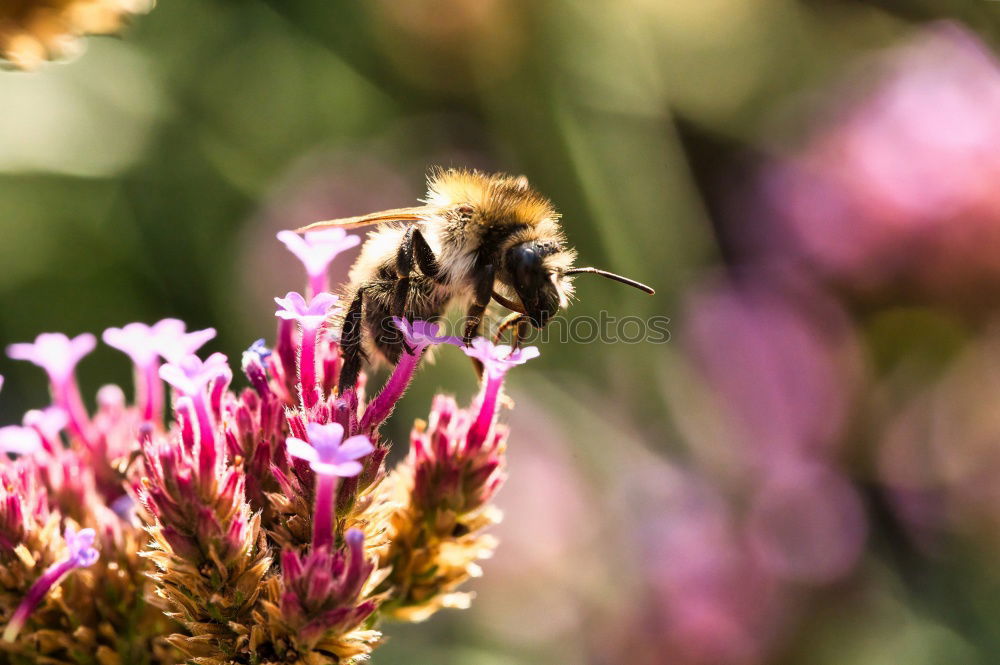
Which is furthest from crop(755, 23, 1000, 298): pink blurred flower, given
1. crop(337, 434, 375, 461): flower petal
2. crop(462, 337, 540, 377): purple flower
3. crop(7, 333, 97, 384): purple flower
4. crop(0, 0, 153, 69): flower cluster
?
crop(0, 0, 153, 69): flower cluster

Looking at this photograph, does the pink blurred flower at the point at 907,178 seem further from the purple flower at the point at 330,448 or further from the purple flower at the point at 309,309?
the purple flower at the point at 330,448

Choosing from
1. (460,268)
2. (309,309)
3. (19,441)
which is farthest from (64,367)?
(460,268)

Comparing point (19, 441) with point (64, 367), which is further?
point (64, 367)

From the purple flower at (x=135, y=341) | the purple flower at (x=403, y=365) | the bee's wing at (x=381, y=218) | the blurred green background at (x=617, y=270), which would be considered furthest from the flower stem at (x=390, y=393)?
the blurred green background at (x=617, y=270)

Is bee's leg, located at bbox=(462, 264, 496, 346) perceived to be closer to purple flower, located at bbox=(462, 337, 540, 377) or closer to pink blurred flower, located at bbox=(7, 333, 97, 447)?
purple flower, located at bbox=(462, 337, 540, 377)

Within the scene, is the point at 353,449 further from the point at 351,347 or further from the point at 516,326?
the point at 516,326

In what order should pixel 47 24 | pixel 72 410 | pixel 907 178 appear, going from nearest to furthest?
pixel 47 24 → pixel 72 410 → pixel 907 178

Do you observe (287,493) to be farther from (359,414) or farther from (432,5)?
(432,5)
